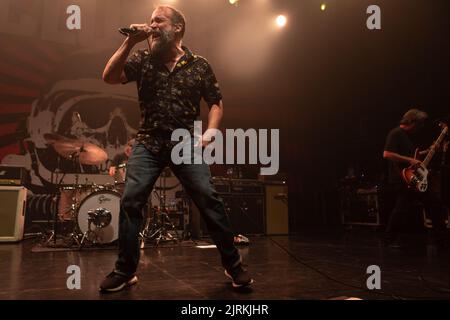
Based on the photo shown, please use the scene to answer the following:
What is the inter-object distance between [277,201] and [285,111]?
2614 mm

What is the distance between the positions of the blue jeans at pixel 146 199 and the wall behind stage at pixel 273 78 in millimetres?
4872

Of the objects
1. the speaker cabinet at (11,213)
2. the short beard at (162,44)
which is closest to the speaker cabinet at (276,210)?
the speaker cabinet at (11,213)

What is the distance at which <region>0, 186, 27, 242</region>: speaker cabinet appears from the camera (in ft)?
17.0

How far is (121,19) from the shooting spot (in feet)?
22.0

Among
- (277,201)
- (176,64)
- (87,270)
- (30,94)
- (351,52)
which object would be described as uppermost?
(351,52)

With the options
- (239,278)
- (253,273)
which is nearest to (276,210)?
(253,273)

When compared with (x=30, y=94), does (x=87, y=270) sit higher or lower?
lower

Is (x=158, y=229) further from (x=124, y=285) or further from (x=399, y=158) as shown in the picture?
(x=399, y=158)

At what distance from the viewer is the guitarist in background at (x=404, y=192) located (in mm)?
4230

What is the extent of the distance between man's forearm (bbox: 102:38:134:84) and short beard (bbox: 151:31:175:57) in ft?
0.54

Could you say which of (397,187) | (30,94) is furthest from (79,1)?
(397,187)

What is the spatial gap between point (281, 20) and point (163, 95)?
19.0ft

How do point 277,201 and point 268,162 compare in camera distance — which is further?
point 268,162
